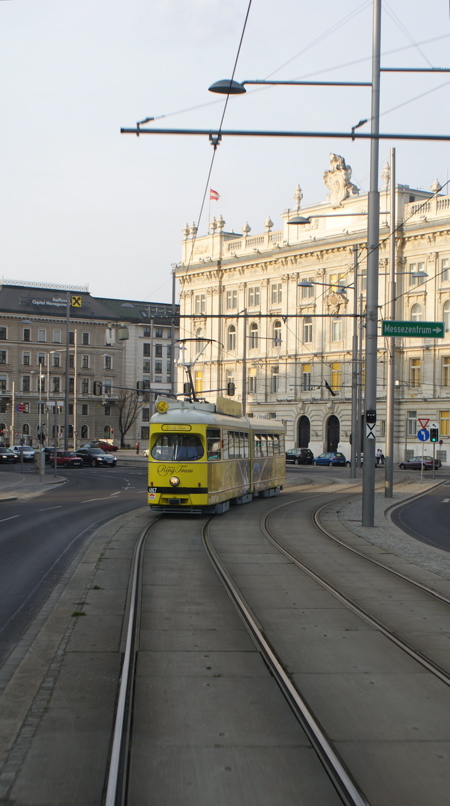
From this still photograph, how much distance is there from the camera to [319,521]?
24891 millimetres

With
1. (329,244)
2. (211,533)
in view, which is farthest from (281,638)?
(329,244)

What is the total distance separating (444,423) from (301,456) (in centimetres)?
1262

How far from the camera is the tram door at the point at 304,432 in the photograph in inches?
3418

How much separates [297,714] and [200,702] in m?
0.83

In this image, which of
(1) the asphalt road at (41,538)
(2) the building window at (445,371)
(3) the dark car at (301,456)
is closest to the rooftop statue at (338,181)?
(2) the building window at (445,371)

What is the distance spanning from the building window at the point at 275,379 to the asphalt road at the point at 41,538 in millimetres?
46994

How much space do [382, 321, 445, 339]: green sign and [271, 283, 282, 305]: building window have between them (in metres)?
65.1

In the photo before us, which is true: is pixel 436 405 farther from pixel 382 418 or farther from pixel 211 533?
pixel 211 533

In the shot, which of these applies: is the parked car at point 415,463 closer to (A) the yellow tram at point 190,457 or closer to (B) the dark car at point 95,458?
(B) the dark car at point 95,458

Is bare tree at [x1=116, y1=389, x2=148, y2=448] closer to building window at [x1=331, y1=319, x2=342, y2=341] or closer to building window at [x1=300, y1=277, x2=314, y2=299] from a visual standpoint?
building window at [x1=300, y1=277, x2=314, y2=299]

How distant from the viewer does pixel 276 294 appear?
8881 cm

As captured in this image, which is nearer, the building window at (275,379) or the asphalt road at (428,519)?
the asphalt road at (428,519)

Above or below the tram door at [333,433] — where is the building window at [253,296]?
above

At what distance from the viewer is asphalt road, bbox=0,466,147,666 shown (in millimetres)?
11570
